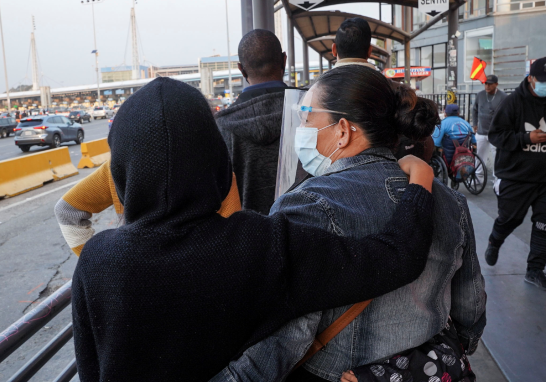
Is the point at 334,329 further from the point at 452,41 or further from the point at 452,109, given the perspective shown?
the point at 452,41

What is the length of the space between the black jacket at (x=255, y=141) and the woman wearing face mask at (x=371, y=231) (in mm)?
968

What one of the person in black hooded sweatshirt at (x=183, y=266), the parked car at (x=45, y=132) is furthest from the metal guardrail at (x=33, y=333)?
the parked car at (x=45, y=132)

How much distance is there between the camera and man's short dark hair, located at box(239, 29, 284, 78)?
3.01 metres

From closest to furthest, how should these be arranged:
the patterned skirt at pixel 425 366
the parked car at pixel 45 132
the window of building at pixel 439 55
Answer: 1. the patterned skirt at pixel 425 366
2. the parked car at pixel 45 132
3. the window of building at pixel 439 55

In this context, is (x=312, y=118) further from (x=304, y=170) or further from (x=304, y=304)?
(x=304, y=304)

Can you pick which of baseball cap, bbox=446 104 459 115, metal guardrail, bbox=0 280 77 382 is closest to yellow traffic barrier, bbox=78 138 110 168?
baseball cap, bbox=446 104 459 115

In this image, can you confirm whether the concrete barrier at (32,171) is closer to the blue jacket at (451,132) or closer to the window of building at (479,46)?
the blue jacket at (451,132)

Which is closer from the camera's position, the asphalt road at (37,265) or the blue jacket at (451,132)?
the asphalt road at (37,265)

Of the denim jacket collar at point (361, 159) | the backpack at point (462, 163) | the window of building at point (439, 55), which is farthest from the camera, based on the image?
the window of building at point (439, 55)

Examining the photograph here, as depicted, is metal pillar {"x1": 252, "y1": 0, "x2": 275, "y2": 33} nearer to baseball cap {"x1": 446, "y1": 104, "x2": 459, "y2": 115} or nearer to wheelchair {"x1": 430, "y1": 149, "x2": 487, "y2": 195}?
wheelchair {"x1": 430, "y1": 149, "x2": 487, "y2": 195}

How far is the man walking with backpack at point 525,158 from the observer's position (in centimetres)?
430

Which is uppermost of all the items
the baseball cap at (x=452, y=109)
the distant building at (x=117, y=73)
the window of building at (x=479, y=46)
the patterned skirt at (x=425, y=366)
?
the distant building at (x=117, y=73)

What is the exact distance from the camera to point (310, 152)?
1811 millimetres

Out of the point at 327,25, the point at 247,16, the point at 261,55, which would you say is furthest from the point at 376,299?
the point at 327,25
